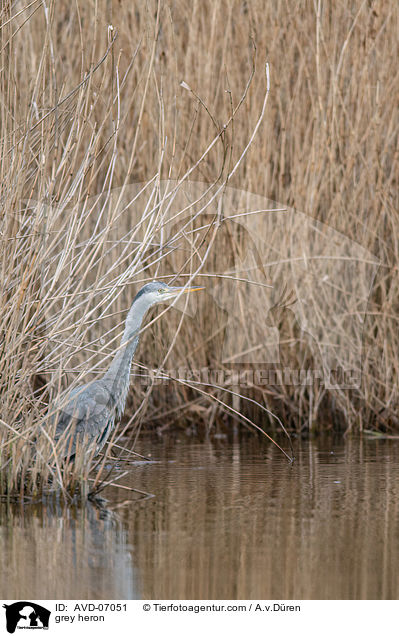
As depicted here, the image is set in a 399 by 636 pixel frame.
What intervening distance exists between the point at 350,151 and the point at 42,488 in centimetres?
286

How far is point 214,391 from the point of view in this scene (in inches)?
234

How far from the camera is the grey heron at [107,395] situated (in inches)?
172

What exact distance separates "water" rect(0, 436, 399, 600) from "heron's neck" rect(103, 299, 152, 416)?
0.38 meters

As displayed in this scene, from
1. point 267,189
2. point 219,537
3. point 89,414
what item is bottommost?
point 219,537

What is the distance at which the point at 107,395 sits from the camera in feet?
14.6

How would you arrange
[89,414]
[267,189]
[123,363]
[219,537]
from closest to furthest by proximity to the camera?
[219,537]
[89,414]
[123,363]
[267,189]

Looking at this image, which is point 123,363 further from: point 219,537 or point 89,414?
point 219,537
